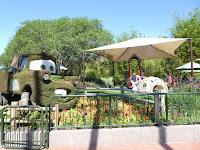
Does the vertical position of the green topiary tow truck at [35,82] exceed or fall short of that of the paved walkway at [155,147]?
it exceeds it

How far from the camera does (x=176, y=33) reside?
19719mm

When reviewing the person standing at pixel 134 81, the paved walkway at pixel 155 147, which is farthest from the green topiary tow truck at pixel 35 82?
the person standing at pixel 134 81

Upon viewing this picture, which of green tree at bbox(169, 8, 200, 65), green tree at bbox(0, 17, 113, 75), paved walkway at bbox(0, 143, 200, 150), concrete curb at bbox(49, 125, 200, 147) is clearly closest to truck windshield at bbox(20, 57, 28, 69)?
concrete curb at bbox(49, 125, 200, 147)

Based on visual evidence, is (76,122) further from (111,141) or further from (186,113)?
(186,113)

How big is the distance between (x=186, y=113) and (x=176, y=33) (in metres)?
17.5

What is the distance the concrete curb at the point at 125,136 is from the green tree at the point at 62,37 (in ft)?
49.4

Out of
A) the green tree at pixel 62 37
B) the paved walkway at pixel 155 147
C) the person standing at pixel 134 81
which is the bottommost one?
the paved walkway at pixel 155 147

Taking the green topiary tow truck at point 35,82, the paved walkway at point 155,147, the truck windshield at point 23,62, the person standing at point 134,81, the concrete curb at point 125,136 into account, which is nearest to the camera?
the paved walkway at point 155,147

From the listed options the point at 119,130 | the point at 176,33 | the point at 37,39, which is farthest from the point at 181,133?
the point at 37,39

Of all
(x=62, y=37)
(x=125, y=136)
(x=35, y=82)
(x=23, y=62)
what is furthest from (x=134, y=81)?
(x=62, y=37)

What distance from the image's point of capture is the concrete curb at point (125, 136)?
3.95 metres

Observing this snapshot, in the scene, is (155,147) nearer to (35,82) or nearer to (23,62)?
(35,82)

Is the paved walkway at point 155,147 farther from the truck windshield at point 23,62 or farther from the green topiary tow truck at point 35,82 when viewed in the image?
the truck windshield at point 23,62

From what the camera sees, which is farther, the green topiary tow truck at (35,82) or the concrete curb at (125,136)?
the green topiary tow truck at (35,82)
